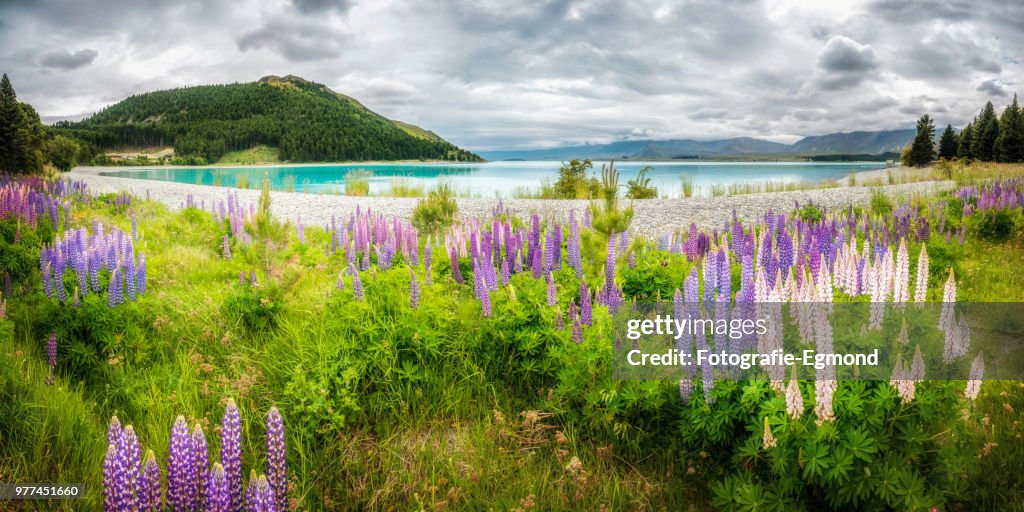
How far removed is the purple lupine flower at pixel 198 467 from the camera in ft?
8.69

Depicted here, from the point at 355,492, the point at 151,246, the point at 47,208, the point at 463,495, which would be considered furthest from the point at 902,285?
the point at 47,208

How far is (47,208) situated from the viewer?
9.56 m

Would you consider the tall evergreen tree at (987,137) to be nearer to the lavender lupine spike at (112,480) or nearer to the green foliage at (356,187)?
the green foliage at (356,187)

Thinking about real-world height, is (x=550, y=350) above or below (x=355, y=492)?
above

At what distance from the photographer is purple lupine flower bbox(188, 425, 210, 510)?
8.69 feet

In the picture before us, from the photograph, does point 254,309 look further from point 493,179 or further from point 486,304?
point 493,179

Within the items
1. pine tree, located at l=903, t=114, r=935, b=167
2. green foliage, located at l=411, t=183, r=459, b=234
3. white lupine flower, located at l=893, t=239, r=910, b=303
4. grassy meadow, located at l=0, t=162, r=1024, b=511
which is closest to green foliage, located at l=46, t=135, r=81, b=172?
green foliage, located at l=411, t=183, r=459, b=234

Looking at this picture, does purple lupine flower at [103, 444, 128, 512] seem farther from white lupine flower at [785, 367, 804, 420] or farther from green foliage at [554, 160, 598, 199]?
green foliage at [554, 160, 598, 199]

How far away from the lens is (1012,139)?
47.0 metres

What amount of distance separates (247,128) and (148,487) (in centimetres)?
14708

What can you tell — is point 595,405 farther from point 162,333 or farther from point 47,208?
Result: point 47,208

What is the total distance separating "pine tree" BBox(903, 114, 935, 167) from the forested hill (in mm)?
107110

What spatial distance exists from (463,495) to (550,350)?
42.1 inches

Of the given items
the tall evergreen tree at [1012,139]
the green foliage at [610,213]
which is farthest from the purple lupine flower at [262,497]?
the tall evergreen tree at [1012,139]
